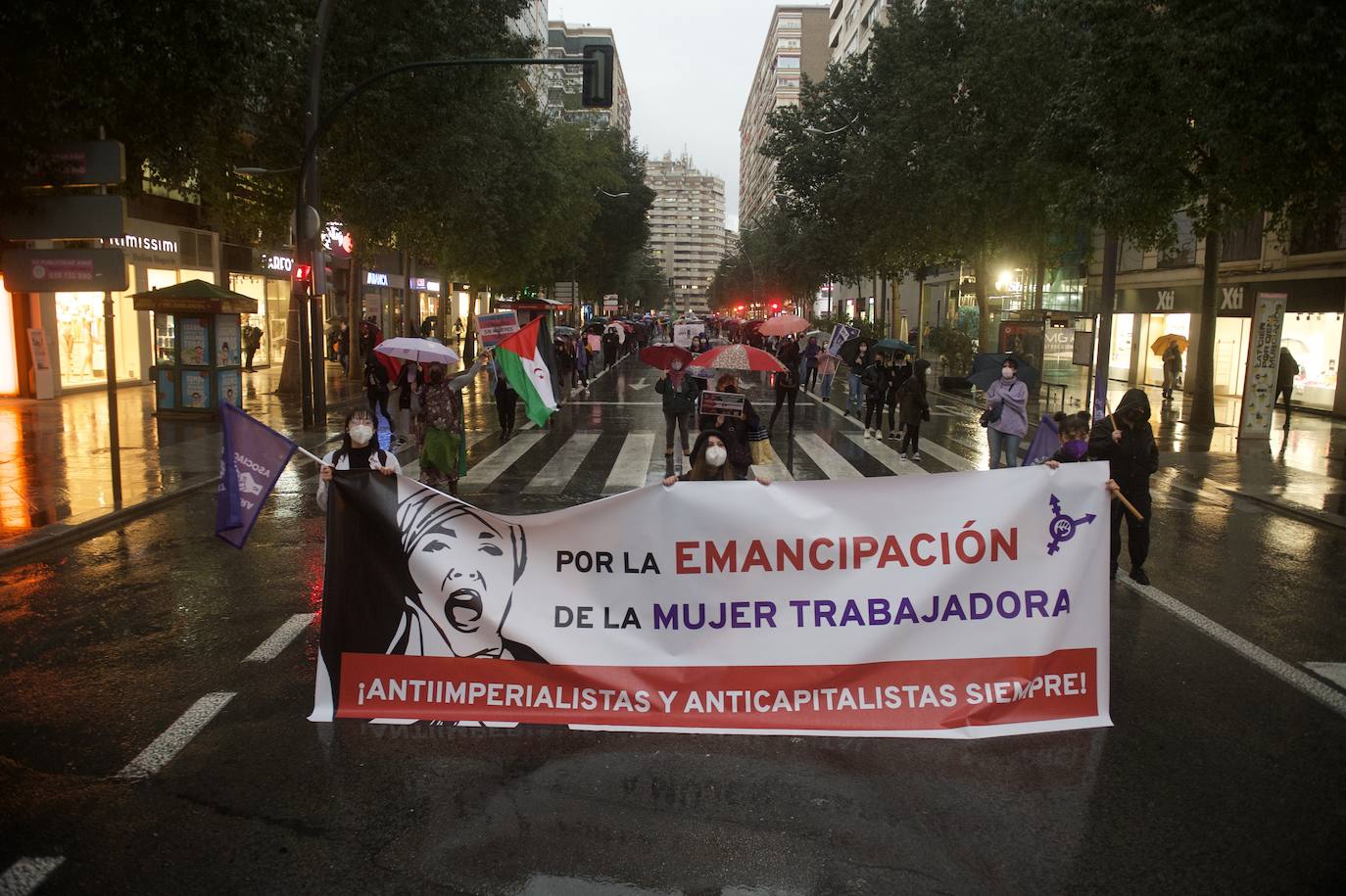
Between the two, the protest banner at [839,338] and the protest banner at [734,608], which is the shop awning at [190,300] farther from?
the protest banner at [734,608]

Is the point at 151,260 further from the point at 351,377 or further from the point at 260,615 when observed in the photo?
the point at 260,615

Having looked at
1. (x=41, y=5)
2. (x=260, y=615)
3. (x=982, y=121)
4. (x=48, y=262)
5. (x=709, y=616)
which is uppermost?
(x=982, y=121)

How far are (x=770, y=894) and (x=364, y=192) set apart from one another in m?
21.5

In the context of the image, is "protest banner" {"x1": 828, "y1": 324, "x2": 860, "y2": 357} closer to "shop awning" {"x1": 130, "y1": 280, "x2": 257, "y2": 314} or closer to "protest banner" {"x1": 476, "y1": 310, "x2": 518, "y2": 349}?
"protest banner" {"x1": 476, "y1": 310, "x2": 518, "y2": 349}

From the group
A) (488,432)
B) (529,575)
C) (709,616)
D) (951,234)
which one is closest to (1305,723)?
(709,616)

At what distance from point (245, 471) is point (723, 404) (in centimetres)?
438

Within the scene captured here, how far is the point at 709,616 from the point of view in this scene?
17.4ft

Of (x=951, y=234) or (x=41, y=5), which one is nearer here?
(x=41, y=5)

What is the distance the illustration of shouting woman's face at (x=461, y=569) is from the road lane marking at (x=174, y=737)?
141 centimetres

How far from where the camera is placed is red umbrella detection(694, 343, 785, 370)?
1110 centimetres

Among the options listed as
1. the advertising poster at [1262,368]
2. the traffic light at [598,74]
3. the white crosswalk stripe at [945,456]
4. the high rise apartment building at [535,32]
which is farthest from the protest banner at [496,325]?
the high rise apartment building at [535,32]

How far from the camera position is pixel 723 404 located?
888cm

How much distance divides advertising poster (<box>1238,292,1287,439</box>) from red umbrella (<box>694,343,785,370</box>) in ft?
37.1

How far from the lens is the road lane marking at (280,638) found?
6523mm
